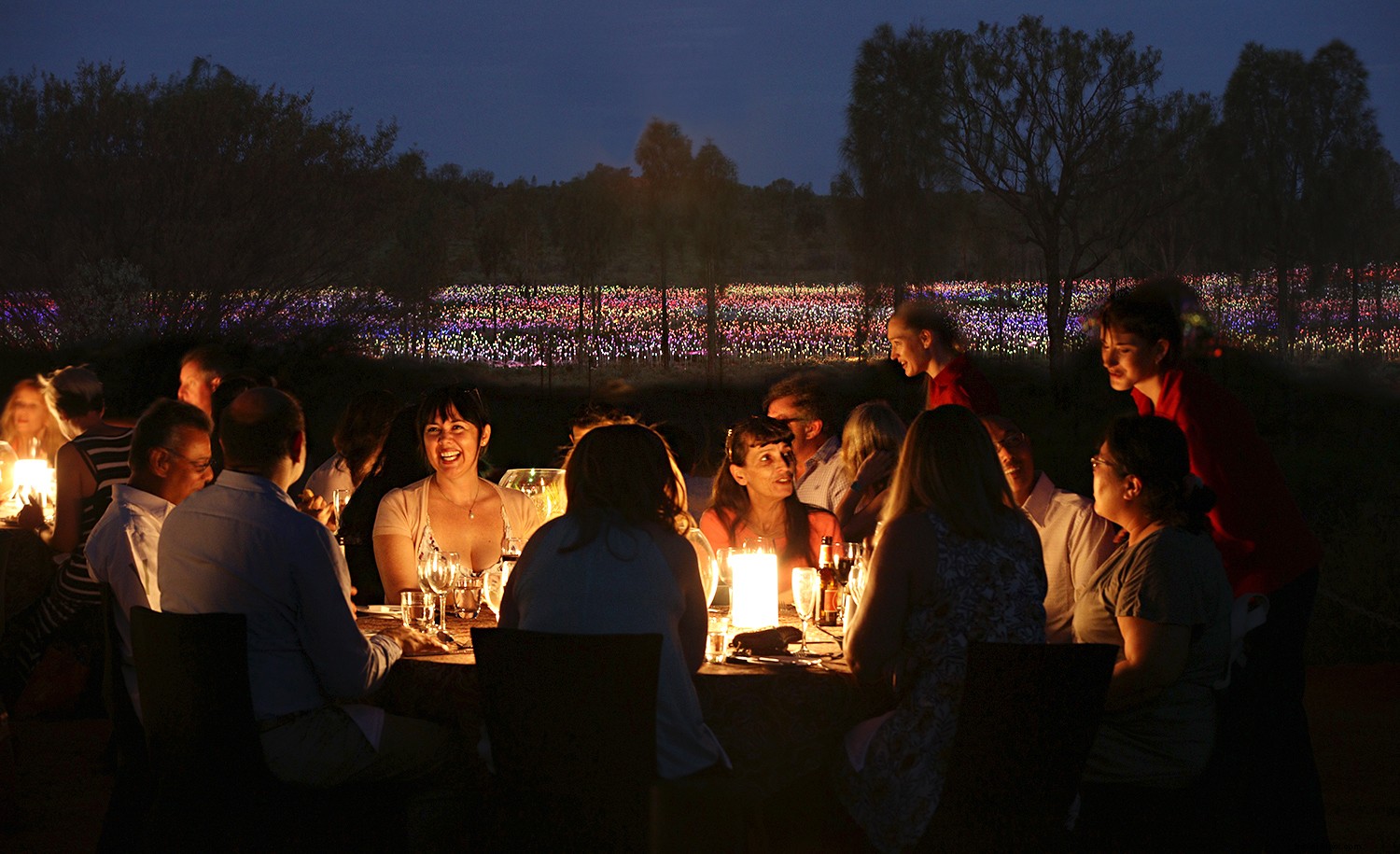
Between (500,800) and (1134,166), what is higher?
(1134,166)

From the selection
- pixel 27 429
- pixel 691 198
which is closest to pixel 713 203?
pixel 691 198

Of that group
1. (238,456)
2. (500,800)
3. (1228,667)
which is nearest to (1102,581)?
(1228,667)

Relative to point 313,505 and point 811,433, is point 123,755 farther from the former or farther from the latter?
point 811,433

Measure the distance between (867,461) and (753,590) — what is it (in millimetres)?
1813

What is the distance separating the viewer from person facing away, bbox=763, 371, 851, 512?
5543 millimetres

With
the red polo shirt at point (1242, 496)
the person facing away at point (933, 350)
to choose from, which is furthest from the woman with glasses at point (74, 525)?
the red polo shirt at point (1242, 496)

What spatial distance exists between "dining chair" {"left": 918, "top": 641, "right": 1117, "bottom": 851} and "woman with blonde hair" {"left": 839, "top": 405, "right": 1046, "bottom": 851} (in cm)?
8

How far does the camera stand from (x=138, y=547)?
10.9 ft

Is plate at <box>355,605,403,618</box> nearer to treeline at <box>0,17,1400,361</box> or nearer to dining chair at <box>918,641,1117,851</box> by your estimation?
dining chair at <box>918,641,1117,851</box>

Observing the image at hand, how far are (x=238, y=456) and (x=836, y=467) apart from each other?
3.17m

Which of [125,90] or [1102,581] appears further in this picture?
[125,90]

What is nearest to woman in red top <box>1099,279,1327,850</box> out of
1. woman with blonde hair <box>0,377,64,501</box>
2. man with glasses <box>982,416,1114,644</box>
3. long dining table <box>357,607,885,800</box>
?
man with glasses <box>982,416,1114,644</box>

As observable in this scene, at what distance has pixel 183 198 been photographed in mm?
19234

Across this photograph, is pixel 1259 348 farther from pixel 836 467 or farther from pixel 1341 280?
pixel 836 467
